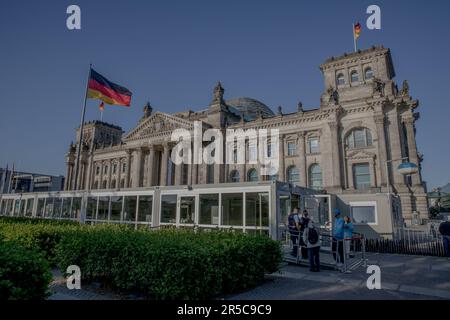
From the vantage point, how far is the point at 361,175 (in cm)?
3800

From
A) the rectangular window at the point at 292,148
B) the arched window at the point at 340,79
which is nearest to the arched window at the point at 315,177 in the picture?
the rectangular window at the point at 292,148

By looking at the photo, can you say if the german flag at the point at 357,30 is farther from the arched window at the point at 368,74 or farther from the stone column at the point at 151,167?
the stone column at the point at 151,167

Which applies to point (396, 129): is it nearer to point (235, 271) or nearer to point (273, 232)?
point (273, 232)

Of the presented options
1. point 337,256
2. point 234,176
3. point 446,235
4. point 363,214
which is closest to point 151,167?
point 234,176

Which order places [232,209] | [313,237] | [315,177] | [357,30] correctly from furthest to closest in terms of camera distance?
[357,30] → [315,177] → [232,209] → [313,237]

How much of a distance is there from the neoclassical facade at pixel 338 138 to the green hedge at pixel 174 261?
88.7 ft

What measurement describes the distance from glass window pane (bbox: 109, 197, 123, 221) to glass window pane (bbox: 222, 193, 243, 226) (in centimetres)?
1100

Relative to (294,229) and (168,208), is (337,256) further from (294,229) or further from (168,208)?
(168,208)

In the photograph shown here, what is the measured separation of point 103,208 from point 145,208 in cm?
560

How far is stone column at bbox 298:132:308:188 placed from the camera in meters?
41.1

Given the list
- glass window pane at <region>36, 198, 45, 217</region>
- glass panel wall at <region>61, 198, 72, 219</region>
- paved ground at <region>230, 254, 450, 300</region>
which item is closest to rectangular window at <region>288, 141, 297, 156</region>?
glass panel wall at <region>61, 198, 72, 219</region>

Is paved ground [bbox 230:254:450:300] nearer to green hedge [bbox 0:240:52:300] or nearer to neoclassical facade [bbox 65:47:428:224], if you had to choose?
green hedge [bbox 0:240:52:300]
